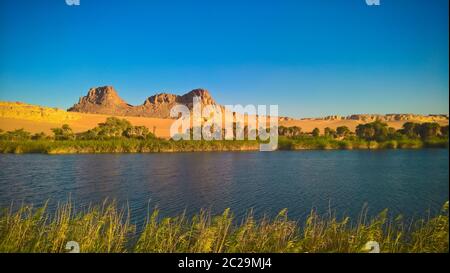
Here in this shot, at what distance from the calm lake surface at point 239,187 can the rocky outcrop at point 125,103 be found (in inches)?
3838

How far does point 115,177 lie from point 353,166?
66.6 ft

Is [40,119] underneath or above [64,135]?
above

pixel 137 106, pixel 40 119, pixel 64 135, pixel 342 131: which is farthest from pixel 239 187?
pixel 137 106

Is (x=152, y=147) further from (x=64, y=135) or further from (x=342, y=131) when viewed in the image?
(x=342, y=131)

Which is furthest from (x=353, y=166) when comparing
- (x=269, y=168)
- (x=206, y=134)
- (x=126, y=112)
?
(x=126, y=112)

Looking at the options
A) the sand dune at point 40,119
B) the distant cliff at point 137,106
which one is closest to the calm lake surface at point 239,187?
the sand dune at point 40,119

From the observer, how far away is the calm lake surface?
1527 cm

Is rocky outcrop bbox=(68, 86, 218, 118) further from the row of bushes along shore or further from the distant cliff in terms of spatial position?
the row of bushes along shore

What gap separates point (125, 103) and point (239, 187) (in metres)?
138

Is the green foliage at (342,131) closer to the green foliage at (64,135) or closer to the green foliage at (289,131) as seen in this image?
the green foliage at (289,131)

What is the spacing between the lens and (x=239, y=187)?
64.5ft

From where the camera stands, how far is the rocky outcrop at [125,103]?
130 metres

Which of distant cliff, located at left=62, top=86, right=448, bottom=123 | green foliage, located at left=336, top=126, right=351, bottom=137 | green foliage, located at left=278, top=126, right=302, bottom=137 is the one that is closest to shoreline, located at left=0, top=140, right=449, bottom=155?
green foliage, located at left=336, top=126, right=351, bottom=137
